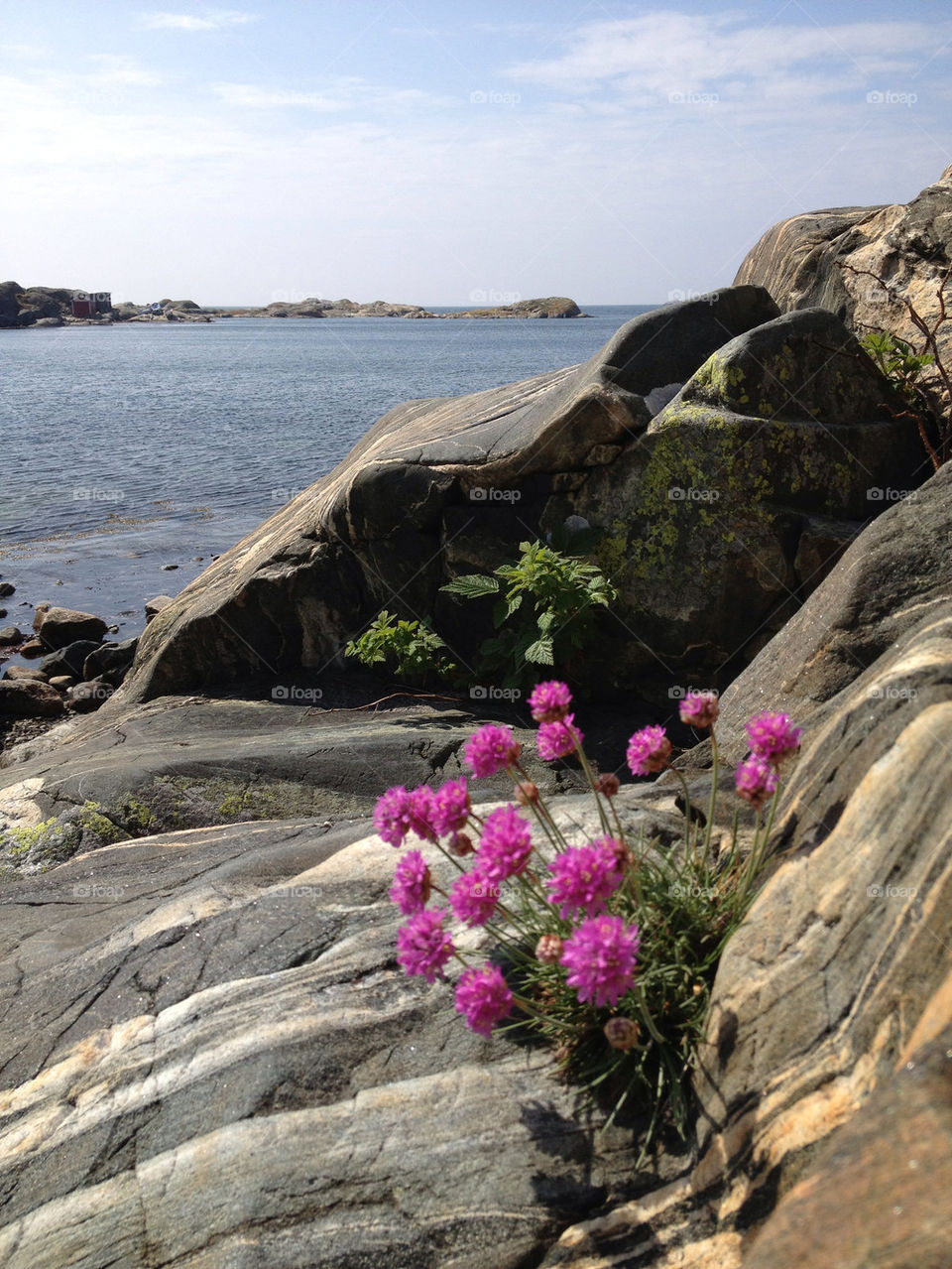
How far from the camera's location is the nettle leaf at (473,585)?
862cm

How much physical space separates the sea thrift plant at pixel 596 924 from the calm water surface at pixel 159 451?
51.9 feet

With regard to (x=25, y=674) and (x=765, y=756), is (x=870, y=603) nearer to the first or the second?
(x=765, y=756)

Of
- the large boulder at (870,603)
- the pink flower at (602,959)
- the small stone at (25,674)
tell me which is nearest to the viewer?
the pink flower at (602,959)

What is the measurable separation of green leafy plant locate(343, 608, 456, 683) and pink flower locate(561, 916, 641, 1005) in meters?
6.07

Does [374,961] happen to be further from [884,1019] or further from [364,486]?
[364,486]

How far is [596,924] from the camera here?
308 centimetres

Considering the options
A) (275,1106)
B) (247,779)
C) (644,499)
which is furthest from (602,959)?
(644,499)

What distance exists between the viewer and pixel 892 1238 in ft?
6.70

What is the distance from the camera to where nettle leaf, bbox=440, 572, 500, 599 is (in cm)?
862

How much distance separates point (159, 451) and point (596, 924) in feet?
127

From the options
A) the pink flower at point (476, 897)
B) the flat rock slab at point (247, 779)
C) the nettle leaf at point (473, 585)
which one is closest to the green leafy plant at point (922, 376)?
the flat rock slab at point (247, 779)

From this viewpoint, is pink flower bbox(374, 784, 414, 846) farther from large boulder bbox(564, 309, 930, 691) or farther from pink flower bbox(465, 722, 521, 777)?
large boulder bbox(564, 309, 930, 691)

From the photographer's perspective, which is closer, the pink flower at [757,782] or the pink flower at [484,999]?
the pink flower at [484,999]

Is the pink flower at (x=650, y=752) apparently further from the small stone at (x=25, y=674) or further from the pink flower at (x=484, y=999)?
the small stone at (x=25, y=674)
